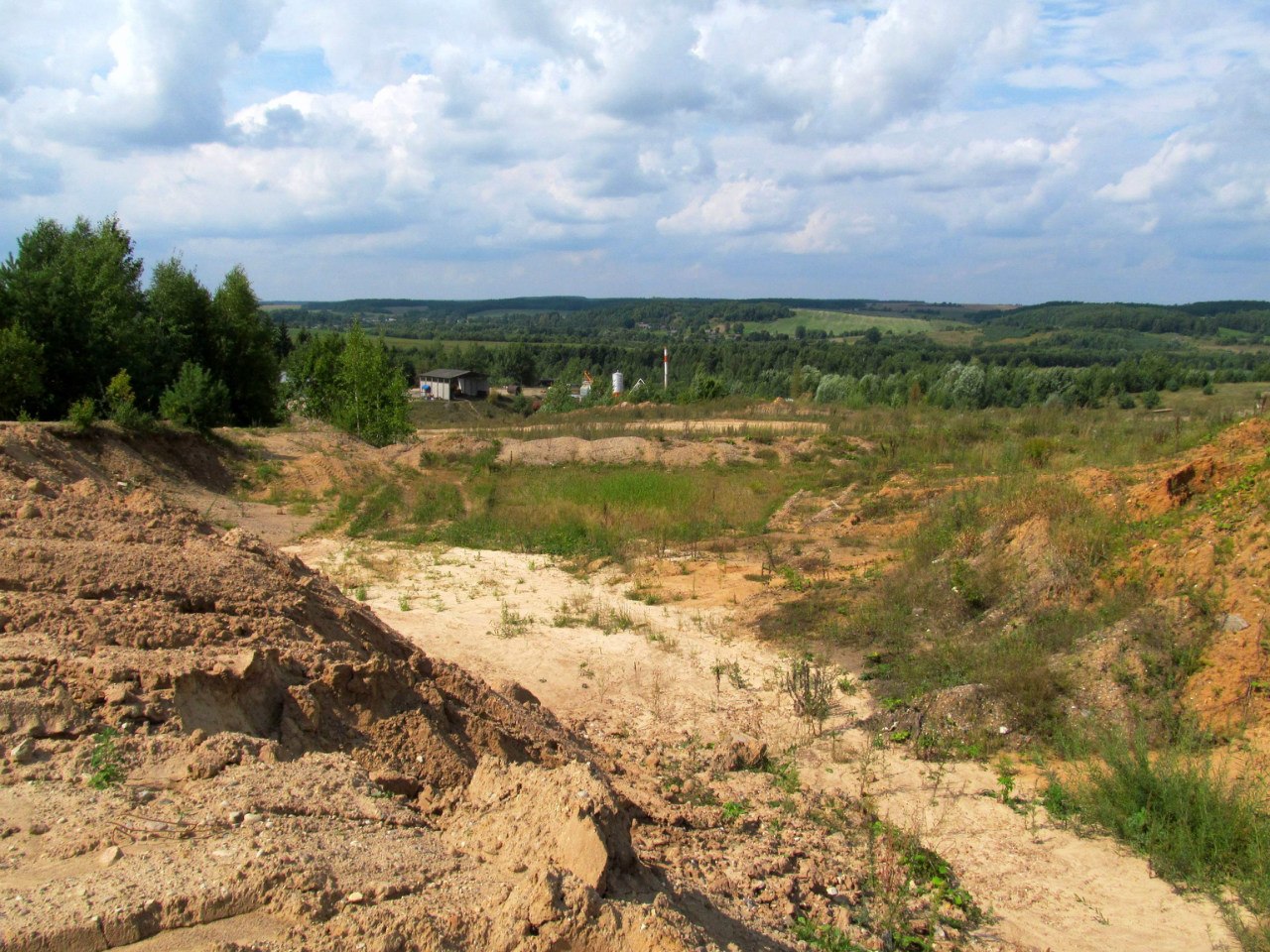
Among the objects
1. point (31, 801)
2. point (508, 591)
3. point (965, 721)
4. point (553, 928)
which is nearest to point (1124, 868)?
point (965, 721)

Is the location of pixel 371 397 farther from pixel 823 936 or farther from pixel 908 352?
pixel 908 352

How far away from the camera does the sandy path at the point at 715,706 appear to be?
501 centimetres

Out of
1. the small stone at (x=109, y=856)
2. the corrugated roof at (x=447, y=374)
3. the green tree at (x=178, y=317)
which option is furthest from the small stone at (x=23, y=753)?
the corrugated roof at (x=447, y=374)

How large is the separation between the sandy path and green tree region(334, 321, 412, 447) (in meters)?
12.5

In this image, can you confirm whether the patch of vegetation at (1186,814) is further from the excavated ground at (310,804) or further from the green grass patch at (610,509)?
the green grass patch at (610,509)

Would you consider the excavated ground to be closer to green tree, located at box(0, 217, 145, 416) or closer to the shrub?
the shrub

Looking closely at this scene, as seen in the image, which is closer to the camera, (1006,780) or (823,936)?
(823,936)

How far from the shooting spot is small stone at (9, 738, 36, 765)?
3.72m

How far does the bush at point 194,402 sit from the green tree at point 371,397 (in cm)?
540

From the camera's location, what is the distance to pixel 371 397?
26.8 metres

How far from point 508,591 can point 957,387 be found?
3791 centimetres

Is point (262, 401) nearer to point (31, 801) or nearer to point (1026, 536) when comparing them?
point (1026, 536)

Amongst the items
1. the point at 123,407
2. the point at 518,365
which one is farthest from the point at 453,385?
the point at 123,407

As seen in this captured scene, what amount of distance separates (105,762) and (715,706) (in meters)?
5.14
